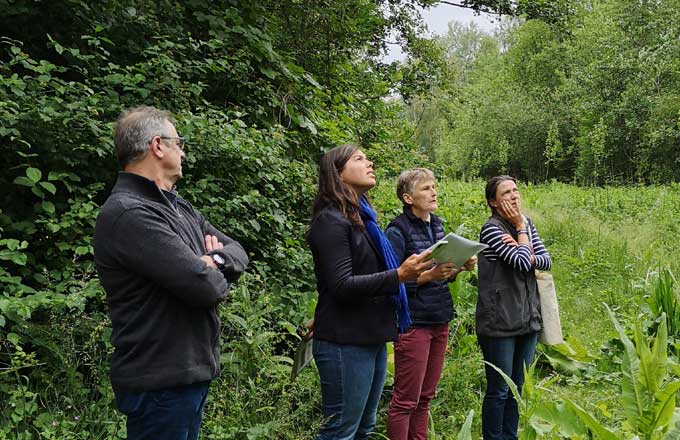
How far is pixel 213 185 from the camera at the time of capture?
4547 mm

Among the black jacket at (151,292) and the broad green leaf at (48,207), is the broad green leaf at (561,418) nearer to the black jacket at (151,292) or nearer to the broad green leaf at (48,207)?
the black jacket at (151,292)

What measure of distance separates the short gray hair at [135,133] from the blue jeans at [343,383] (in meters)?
1.19

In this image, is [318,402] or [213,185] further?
[213,185]

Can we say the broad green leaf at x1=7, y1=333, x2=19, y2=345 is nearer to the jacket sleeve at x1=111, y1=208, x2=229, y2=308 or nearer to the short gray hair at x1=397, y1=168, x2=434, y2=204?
the jacket sleeve at x1=111, y1=208, x2=229, y2=308

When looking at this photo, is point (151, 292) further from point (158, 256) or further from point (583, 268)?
point (583, 268)

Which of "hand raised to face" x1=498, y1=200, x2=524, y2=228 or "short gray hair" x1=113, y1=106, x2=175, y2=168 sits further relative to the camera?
"hand raised to face" x1=498, y1=200, x2=524, y2=228

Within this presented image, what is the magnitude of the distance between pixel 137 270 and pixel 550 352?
13.8 feet

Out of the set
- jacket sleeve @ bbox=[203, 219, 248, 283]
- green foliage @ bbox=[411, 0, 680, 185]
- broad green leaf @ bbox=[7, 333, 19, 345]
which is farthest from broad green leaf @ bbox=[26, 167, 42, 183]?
green foliage @ bbox=[411, 0, 680, 185]

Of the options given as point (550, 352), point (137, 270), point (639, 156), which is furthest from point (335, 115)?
point (639, 156)

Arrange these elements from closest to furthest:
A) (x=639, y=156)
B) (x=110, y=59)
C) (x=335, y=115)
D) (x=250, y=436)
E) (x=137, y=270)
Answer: (x=137, y=270) < (x=250, y=436) < (x=110, y=59) < (x=335, y=115) < (x=639, y=156)

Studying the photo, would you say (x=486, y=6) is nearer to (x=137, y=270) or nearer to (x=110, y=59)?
(x=110, y=59)

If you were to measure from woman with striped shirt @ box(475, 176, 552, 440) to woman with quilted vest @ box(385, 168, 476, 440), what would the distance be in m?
0.28

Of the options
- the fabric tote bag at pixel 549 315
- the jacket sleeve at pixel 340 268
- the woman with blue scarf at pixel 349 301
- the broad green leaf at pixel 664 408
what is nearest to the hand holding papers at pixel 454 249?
the woman with blue scarf at pixel 349 301

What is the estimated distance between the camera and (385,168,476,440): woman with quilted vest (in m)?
3.21
